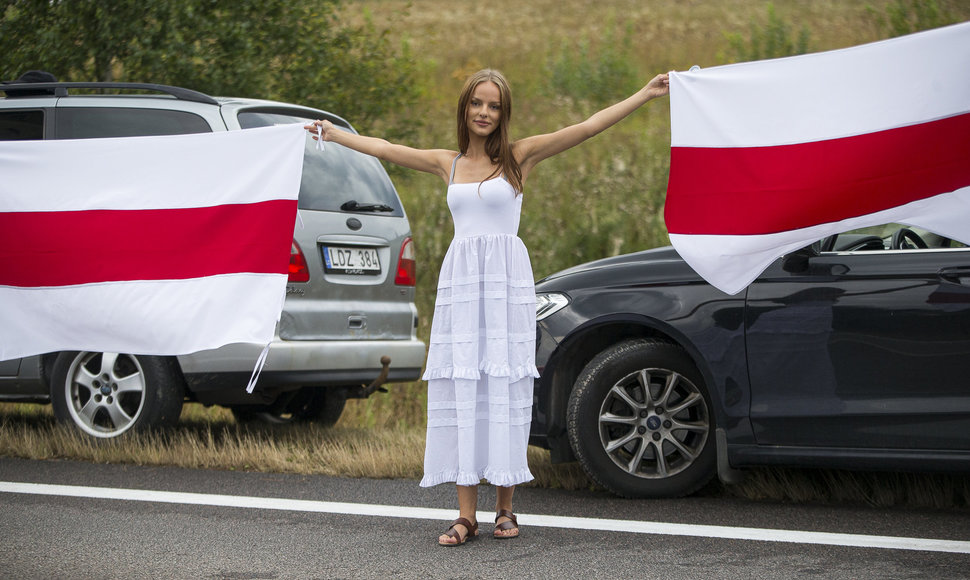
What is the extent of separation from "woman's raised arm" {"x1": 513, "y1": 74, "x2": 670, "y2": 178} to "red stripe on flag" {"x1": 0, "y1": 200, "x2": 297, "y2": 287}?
4.41 feet

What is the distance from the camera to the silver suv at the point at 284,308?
6.70 m

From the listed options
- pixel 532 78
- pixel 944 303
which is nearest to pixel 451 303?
pixel 944 303

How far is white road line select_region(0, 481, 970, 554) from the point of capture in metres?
4.84

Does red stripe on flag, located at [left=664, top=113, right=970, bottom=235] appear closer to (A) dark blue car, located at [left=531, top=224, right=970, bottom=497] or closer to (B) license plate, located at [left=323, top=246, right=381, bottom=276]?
(A) dark blue car, located at [left=531, top=224, right=970, bottom=497]

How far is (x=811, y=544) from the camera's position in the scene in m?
4.81

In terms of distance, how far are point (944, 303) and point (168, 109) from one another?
178 inches

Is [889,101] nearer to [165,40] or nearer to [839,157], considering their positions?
[839,157]

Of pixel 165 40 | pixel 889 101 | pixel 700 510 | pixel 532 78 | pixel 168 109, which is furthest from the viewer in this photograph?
pixel 532 78

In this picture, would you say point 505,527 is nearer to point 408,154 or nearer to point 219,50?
point 408,154

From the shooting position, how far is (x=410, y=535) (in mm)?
5047

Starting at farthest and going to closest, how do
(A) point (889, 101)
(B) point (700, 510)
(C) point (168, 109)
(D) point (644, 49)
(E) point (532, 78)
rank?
(D) point (644, 49) → (E) point (532, 78) → (C) point (168, 109) → (B) point (700, 510) → (A) point (889, 101)

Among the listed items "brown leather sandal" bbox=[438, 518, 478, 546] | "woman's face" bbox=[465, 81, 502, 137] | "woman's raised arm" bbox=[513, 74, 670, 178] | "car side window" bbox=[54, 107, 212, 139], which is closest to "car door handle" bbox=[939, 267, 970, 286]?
"woman's raised arm" bbox=[513, 74, 670, 178]

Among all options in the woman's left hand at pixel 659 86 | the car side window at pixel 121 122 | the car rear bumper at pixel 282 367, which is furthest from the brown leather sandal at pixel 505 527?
the car side window at pixel 121 122

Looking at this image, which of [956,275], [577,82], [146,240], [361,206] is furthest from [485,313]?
[577,82]
